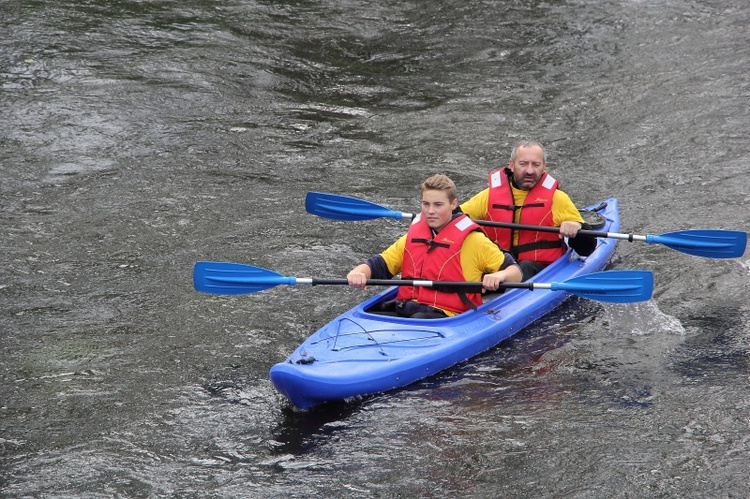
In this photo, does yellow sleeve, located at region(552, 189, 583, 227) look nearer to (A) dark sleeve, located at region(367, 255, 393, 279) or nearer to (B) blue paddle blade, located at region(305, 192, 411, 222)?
(B) blue paddle blade, located at region(305, 192, 411, 222)

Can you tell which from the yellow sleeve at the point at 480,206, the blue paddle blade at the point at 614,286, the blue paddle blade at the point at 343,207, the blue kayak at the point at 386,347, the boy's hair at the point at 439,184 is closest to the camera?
the blue kayak at the point at 386,347

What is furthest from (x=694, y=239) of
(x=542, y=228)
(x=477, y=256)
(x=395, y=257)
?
(x=395, y=257)

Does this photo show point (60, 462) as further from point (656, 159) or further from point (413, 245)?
point (656, 159)

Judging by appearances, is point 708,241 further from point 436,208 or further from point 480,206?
point 436,208

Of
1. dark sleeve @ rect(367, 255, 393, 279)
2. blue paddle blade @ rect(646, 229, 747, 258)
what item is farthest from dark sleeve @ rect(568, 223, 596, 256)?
dark sleeve @ rect(367, 255, 393, 279)

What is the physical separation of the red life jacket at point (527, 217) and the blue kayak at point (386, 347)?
1.36ft

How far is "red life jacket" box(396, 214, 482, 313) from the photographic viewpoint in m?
6.29

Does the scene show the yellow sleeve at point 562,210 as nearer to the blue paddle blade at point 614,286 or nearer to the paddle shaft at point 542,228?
the paddle shaft at point 542,228

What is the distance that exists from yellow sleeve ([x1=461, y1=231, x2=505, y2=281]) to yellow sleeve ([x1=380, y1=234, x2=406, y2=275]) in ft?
1.36

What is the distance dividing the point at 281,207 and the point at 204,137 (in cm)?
213

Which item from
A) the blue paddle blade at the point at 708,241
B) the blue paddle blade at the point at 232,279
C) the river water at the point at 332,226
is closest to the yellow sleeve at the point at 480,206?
the river water at the point at 332,226

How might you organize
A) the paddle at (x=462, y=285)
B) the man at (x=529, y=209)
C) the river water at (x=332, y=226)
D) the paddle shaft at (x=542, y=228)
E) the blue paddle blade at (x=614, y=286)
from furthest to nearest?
the man at (x=529, y=209)
the paddle shaft at (x=542, y=228)
the blue paddle blade at (x=614, y=286)
the paddle at (x=462, y=285)
the river water at (x=332, y=226)

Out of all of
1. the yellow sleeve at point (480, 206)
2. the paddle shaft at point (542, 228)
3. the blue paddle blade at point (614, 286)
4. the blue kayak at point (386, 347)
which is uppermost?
the yellow sleeve at point (480, 206)

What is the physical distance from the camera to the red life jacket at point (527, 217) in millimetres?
7223
